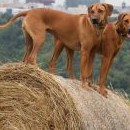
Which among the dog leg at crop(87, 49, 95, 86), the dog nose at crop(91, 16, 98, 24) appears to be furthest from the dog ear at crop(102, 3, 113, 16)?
the dog leg at crop(87, 49, 95, 86)

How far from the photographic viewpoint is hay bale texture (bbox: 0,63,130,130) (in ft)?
27.8

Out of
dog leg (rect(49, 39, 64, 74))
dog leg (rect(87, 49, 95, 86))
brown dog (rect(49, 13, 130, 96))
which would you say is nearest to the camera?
brown dog (rect(49, 13, 130, 96))

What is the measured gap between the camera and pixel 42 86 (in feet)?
28.4

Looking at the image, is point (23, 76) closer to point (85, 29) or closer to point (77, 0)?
point (85, 29)

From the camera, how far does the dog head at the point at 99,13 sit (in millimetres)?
9531

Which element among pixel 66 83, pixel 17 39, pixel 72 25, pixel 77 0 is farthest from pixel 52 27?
pixel 77 0

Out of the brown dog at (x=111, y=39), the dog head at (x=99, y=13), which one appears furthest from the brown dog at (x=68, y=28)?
the brown dog at (x=111, y=39)

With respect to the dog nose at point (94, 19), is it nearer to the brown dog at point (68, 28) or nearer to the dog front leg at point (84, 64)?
the brown dog at point (68, 28)

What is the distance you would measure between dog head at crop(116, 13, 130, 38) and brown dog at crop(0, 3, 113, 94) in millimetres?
184

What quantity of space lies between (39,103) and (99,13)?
1704mm

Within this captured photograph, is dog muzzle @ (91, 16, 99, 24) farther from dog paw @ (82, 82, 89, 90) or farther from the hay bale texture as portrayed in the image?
the hay bale texture

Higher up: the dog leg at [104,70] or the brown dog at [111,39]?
the brown dog at [111,39]

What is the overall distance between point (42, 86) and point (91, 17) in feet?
4.58

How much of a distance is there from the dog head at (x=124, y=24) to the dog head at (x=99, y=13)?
20 cm
